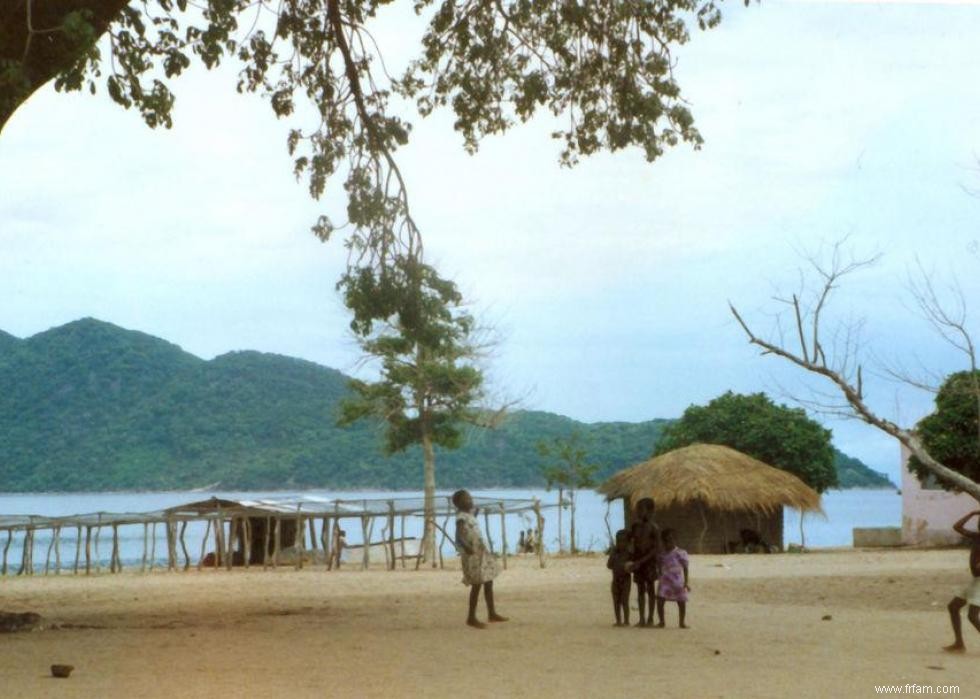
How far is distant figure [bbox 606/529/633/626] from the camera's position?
479 inches

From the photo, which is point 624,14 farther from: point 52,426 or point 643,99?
point 52,426

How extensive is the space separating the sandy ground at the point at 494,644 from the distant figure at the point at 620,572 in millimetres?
220

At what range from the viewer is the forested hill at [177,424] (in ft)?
347

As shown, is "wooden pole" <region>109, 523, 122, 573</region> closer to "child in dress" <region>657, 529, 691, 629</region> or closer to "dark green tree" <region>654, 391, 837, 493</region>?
"dark green tree" <region>654, 391, 837, 493</region>

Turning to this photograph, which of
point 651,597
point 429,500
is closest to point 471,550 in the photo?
point 651,597

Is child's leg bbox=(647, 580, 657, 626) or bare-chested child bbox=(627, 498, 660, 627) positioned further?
child's leg bbox=(647, 580, 657, 626)

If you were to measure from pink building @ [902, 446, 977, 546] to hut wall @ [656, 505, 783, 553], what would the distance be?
14.0 feet

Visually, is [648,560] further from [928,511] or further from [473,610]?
[928,511]

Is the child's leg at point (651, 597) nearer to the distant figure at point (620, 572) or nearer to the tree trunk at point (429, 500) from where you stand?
the distant figure at point (620, 572)

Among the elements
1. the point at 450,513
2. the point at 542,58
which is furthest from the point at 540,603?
the point at 450,513

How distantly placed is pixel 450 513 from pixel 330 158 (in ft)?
45.5

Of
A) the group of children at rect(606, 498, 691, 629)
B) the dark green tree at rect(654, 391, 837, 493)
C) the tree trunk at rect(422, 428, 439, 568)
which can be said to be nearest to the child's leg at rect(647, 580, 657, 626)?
the group of children at rect(606, 498, 691, 629)

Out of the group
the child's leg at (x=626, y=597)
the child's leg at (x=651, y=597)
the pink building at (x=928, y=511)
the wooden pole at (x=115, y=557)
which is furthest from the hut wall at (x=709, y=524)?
the child's leg at (x=651, y=597)

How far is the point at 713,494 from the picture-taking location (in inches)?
1291
